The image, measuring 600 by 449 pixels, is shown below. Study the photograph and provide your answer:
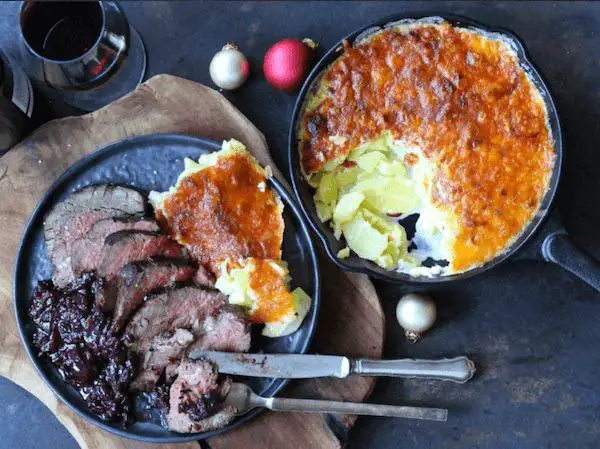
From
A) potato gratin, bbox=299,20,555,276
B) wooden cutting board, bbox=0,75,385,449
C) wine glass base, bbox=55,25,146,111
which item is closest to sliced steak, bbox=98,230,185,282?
wooden cutting board, bbox=0,75,385,449

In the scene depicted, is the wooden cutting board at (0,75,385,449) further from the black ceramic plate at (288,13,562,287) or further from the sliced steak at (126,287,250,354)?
the sliced steak at (126,287,250,354)

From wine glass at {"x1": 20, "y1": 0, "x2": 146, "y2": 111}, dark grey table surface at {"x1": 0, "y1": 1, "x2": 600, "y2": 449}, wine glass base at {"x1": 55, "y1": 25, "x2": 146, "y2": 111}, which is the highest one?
wine glass at {"x1": 20, "y1": 0, "x2": 146, "y2": 111}

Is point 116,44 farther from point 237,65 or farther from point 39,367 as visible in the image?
point 39,367

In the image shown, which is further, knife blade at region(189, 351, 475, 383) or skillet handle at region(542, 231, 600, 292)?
knife blade at region(189, 351, 475, 383)

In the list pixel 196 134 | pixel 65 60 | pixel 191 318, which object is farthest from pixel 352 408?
pixel 65 60

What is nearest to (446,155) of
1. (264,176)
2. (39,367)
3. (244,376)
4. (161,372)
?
(264,176)

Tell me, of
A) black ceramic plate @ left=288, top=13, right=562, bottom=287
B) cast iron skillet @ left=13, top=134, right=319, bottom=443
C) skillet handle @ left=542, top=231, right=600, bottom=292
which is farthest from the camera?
cast iron skillet @ left=13, top=134, right=319, bottom=443

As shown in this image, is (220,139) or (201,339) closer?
(201,339)
